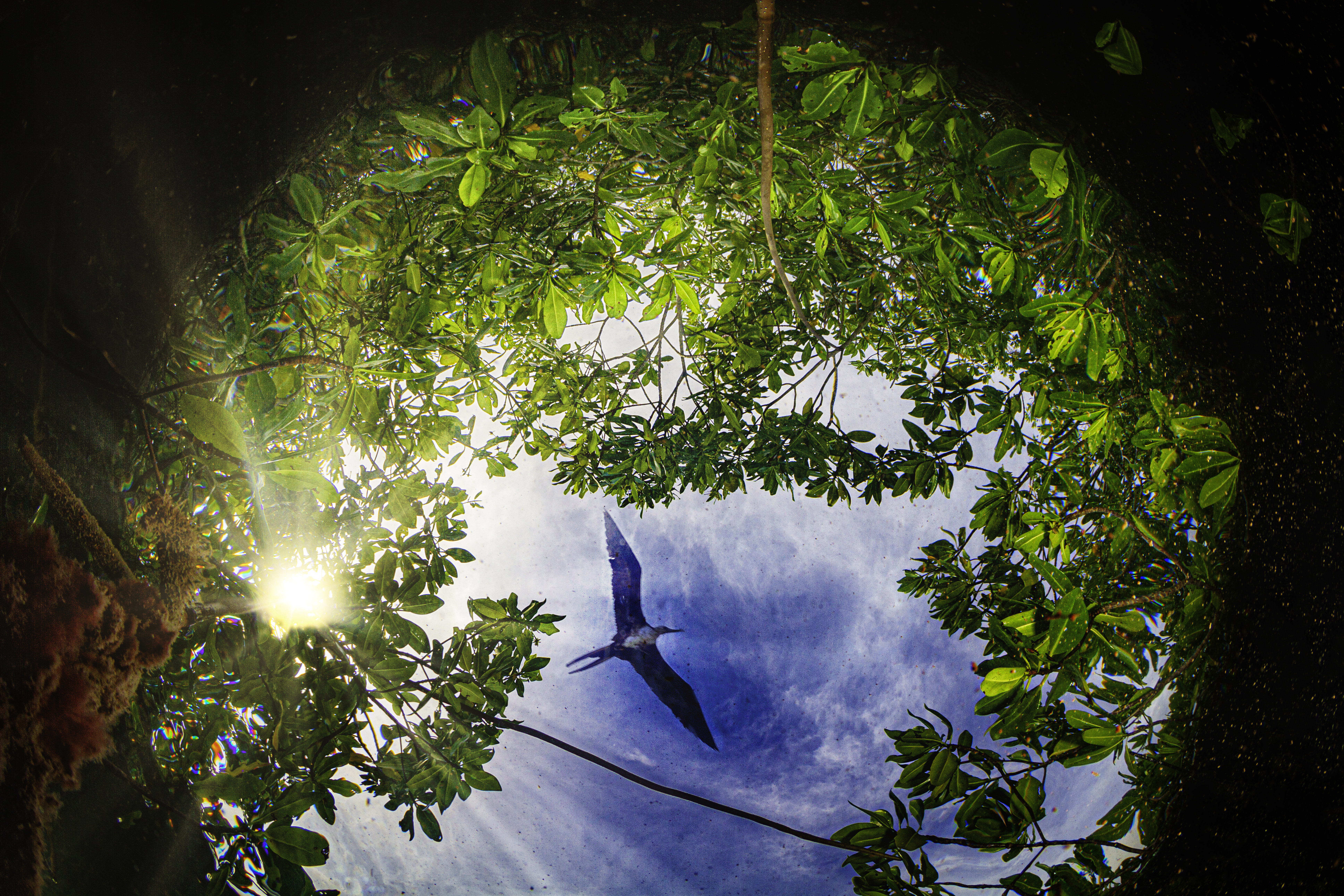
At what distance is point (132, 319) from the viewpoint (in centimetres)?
47

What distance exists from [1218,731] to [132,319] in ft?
3.52

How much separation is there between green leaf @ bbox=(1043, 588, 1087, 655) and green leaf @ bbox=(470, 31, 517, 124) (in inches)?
25.1

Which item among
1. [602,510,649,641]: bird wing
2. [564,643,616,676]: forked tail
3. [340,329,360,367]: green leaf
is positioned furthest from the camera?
[602,510,649,641]: bird wing

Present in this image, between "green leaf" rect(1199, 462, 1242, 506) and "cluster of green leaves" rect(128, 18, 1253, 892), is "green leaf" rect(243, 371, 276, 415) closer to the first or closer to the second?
"cluster of green leaves" rect(128, 18, 1253, 892)

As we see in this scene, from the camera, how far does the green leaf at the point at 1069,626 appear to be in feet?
1.55

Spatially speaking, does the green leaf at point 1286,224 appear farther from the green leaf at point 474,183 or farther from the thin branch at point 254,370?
the thin branch at point 254,370

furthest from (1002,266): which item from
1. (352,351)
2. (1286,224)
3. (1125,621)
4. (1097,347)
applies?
(352,351)

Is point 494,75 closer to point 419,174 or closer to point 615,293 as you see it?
point 419,174

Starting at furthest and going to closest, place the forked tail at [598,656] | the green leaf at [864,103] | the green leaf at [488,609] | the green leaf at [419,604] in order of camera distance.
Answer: the forked tail at [598,656] < the green leaf at [488,609] < the green leaf at [419,604] < the green leaf at [864,103]

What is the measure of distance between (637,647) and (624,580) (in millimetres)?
214

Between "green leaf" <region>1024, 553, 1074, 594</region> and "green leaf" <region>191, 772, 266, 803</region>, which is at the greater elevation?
"green leaf" <region>1024, 553, 1074, 594</region>

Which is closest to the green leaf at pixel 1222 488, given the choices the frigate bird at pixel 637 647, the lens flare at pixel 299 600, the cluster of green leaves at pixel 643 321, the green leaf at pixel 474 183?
the cluster of green leaves at pixel 643 321

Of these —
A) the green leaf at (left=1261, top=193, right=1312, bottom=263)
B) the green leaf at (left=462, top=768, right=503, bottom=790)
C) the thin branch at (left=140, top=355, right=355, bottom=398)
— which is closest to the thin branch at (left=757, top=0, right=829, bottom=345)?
the green leaf at (left=1261, top=193, right=1312, bottom=263)

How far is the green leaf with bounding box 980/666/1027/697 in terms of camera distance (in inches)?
19.7
